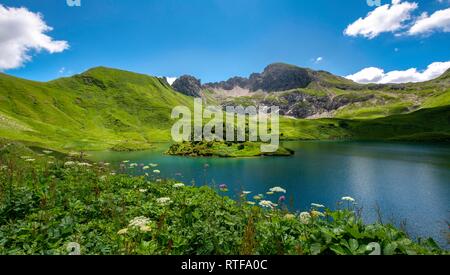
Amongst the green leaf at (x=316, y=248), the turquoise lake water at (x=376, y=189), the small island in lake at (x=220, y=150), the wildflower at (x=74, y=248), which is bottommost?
the turquoise lake water at (x=376, y=189)

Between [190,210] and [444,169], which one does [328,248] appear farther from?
[444,169]

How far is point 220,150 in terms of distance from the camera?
343 ft

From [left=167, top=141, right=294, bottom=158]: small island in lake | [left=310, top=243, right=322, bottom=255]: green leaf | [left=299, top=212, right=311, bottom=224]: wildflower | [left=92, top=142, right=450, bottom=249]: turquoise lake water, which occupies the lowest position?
[left=92, top=142, right=450, bottom=249]: turquoise lake water

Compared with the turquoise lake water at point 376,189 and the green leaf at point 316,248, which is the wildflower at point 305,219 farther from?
the turquoise lake water at point 376,189

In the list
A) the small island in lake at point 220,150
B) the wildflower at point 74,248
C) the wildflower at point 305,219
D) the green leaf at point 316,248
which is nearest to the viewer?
the green leaf at point 316,248

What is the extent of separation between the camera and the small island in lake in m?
101

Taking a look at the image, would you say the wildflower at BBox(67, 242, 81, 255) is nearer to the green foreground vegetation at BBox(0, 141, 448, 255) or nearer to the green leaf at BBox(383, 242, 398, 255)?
the green foreground vegetation at BBox(0, 141, 448, 255)

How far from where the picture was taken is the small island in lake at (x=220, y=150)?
10119cm

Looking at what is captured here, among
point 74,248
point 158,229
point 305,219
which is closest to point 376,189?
point 305,219

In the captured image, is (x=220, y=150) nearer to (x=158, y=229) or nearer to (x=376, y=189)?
(x=376, y=189)

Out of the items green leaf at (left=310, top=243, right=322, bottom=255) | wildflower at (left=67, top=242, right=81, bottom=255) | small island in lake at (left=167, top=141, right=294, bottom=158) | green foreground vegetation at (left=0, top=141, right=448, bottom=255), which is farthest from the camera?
small island in lake at (left=167, top=141, right=294, bottom=158)

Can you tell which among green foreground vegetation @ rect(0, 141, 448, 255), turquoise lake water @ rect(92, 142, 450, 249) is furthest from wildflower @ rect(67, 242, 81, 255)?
turquoise lake water @ rect(92, 142, 450, 249)

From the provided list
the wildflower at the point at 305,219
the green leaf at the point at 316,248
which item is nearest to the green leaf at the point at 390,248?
the green leaf at the point at 316,248

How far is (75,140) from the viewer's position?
140625mm
